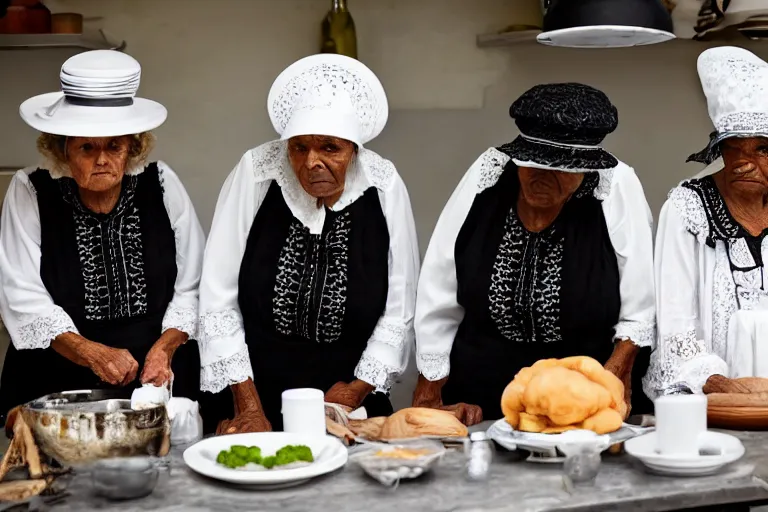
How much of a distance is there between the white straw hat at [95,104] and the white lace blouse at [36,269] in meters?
0.19

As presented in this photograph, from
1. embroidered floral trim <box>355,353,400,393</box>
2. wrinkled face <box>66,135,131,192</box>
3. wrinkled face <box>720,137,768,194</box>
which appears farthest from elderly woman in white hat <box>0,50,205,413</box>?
wrinkled face <box>720,137,768,194</box>

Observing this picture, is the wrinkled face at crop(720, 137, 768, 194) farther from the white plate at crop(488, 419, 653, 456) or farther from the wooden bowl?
the white plate at crop(488, 419, 653, 456)

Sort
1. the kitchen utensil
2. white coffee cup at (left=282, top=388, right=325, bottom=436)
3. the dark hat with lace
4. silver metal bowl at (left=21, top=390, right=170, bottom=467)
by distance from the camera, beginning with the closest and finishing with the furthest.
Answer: silver metal bowl at (left=21, top=390, right=170, bottom=467) → white coffee cup at (left=282, top=388, right=325, bottom=436) → the dark hat with lace → the kitchen utensil

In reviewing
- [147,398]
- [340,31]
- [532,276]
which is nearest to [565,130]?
[532,276]

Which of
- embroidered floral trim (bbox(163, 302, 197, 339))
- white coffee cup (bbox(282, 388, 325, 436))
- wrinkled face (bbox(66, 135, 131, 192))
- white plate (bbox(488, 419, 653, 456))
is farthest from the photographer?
embroidered floral trim (bbox(163, 302, 197, 339))

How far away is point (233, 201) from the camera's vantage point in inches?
133

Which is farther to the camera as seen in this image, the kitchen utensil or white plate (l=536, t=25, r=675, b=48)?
the kitchen utensil

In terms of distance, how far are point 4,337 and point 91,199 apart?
4.43 ft

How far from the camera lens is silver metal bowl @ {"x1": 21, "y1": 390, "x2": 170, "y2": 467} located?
8.07 feet

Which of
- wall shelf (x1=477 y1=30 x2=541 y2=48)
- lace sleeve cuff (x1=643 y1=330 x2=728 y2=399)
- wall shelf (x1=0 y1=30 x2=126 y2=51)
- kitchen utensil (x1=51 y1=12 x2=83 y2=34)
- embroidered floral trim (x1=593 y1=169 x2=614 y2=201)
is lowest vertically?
lace sleeve cuff (x1=643 y1=330 x2=728 y2=399)

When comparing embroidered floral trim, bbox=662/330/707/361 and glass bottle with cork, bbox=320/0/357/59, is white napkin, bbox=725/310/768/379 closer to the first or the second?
embroidered floral trim, bbox=662/330/707/361

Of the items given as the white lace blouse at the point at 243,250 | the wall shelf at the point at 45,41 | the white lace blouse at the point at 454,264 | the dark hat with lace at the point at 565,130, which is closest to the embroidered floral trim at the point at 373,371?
the white lace blouse at the point at 243,250

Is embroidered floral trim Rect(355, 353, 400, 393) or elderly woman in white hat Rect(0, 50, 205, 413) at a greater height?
elderly woman in white hat Rect(0, 50, 205, 413)

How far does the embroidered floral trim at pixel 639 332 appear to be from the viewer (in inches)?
128
